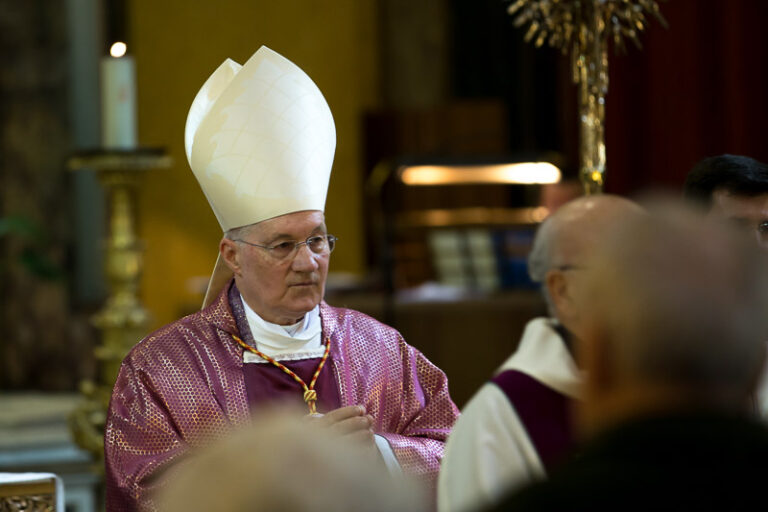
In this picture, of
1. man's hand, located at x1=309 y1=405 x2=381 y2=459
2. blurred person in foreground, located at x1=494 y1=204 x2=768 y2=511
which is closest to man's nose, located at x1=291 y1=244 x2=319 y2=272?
man's hand, located at x1=309 y1=405 x2=381 y2=459

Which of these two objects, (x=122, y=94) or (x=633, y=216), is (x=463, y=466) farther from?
(x=122, y=94)

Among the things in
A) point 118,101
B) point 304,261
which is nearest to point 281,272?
point 304,261

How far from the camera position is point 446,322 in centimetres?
521

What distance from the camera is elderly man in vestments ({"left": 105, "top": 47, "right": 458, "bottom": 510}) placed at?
273cm

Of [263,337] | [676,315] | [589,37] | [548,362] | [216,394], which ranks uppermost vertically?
[589,37]

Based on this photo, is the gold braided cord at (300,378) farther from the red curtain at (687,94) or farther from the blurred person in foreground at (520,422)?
the red curtain at (687,94)

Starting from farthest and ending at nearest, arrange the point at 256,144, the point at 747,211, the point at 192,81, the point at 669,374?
the point at 192,81 → the point at 256,144 → the point at 747,211 → the point at 669,374

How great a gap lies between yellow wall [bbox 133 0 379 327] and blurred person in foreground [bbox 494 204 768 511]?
7.00 metres

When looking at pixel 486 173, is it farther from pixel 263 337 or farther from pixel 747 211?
pixel 747 211

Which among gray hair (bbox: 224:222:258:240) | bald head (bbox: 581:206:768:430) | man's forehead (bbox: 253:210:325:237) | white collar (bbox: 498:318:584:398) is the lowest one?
white collar (bbox: 498:318:584:398)

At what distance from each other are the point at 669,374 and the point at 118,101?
2.93 m

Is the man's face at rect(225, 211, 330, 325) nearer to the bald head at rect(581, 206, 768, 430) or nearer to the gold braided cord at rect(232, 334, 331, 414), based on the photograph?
the gold braided cord at rect(232, 334, 331, 414)

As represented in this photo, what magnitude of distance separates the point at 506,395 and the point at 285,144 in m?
1.27

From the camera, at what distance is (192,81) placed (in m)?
8.27
